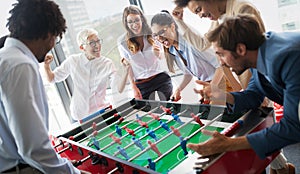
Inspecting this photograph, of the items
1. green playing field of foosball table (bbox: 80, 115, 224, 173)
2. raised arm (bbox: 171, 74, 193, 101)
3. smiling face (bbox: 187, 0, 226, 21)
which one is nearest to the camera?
green playing field of foosball table (bbox: 80, 115, 224, 173)

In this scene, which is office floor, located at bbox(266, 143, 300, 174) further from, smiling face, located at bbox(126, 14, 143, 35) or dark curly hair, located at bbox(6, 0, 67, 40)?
dark curly hair, located at bbox(6, 0, 67, 40)

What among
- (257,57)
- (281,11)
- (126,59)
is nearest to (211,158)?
(257,57)

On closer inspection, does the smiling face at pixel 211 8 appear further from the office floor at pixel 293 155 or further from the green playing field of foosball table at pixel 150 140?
the office floor at pixel 293 155

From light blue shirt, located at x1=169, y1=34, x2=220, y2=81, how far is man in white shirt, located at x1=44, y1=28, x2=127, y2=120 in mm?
715

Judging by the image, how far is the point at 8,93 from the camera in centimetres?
105

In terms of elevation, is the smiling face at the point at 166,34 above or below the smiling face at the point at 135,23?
below

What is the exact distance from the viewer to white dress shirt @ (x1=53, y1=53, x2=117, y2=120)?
256cm

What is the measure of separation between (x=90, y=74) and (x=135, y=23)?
72cm

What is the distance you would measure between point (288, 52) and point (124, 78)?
1.60 meters

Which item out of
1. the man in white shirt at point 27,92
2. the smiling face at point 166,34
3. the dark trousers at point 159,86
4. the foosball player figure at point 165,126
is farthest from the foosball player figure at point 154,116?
the man in white shirt at point 27,92

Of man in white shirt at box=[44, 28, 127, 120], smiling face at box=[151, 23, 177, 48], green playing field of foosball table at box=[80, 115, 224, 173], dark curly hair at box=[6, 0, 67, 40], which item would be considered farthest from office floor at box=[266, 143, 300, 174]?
dark curly hair at box=[6, 0, 67, 40]

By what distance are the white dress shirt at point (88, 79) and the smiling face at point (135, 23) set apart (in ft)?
1.33

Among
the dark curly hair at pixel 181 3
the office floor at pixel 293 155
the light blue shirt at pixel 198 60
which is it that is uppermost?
the dark curly hair at pixel 181 3

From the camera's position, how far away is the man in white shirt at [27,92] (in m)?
1.04
